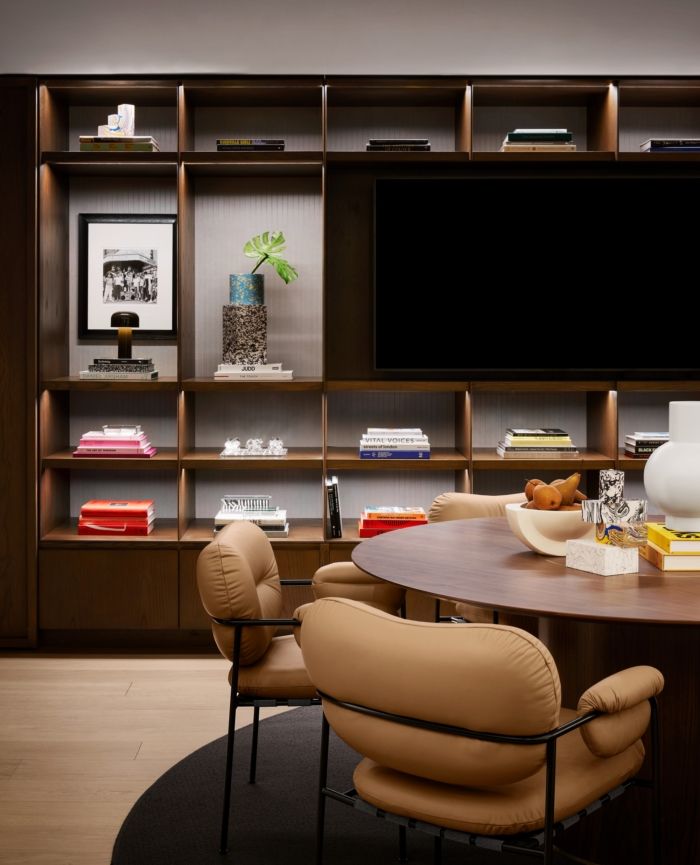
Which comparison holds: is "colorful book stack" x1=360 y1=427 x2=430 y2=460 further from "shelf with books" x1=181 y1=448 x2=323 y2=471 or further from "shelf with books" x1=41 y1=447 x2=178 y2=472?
"shelf with books" x1=41 y1=447 x2=178 y2=472

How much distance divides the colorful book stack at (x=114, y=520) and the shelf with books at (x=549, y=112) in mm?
2406

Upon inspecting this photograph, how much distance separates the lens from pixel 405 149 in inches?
180

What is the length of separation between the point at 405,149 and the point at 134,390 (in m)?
1.78

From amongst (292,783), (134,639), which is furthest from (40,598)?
(292,783)

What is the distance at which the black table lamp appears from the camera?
4.56 metres

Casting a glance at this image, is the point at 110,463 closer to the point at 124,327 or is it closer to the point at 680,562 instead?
the point at 124,327

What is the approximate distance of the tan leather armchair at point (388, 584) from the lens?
2973 mm

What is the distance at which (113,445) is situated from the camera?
15.1 feet

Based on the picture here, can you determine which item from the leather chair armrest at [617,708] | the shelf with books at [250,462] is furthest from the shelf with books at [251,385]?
the leather chair armrest at [617,708]

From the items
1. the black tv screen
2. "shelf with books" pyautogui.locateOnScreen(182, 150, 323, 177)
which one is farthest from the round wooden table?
"shelf with books" pyautogui.locateOnScreen(182, 150, 323, 177)

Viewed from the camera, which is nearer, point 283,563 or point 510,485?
point 283,563

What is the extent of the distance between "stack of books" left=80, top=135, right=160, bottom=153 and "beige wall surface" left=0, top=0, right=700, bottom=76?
1.17 ft

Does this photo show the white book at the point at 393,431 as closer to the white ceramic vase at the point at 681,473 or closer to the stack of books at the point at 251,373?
the stack of books at the point at 251,373

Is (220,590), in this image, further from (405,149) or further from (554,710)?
(405,149)
